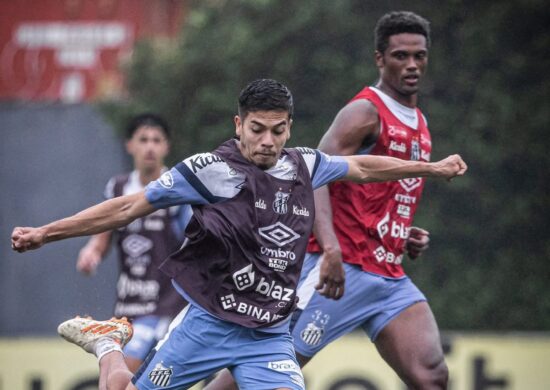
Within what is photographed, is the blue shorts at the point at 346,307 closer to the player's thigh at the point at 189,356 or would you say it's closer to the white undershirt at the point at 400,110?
the white undershirt at the point at 400,110

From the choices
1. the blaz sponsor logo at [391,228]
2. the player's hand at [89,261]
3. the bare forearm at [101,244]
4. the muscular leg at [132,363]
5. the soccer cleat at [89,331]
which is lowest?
the muscular leg at [132,363]

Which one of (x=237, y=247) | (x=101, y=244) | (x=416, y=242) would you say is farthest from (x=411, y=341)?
(x=101, y=244)

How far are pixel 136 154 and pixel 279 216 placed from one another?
9.82 ft

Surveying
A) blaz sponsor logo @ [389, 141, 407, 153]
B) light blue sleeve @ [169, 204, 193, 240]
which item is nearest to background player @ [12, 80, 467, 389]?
blaz sponsor logo @ [389, 141, 407, 153]

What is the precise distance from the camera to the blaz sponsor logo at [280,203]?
5.71 m

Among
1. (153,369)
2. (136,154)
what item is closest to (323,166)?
(153,369)

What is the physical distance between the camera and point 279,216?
5715 mm

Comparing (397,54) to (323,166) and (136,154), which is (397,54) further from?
(136,154)

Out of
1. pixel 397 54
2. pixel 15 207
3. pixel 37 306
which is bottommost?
pixel 37 306

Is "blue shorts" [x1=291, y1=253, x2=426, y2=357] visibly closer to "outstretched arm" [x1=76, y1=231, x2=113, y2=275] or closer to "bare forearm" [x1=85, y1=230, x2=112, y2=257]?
"outstretched arm" [x1=76, y1=231, x2=113, y2=275]

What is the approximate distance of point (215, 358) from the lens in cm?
570

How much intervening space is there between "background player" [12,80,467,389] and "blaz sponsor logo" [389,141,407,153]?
1028mm

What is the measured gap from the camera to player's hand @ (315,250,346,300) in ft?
20.5

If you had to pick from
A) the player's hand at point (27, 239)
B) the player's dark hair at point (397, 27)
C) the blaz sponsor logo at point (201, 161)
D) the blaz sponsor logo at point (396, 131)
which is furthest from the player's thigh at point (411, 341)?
the player's hand at point (27, 239)
